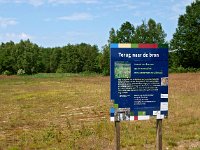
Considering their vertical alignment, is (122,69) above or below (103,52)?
below

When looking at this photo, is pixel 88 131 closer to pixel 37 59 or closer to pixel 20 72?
pixel 20 72

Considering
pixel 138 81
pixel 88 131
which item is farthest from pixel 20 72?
pixel 138 81

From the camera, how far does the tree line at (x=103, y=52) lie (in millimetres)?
67787

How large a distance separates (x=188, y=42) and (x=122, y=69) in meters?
62.4

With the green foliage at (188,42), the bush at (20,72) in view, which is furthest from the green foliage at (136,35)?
the bush at (20,72)

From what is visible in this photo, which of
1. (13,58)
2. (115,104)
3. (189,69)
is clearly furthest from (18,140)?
(13,58)

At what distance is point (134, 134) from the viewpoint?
1095 centimetres

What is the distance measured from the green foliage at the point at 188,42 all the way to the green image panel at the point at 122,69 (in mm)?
60278

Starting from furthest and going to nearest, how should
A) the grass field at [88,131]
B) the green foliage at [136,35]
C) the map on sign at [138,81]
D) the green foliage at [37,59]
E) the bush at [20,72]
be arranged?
the green foliage at [37,59], the bush at [20,72], the green foliage at [136,35], the grass field at [88,131], the map on sign at [138,81]

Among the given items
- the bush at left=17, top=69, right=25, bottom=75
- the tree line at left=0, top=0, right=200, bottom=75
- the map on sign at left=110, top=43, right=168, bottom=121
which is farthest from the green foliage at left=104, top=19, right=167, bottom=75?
the map on sign at left=110, top=43, right=168, bottom=121

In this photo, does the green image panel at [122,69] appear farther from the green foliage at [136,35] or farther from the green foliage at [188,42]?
the green foliage at [136,35]

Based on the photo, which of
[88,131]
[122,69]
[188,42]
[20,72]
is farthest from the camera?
[20,72]

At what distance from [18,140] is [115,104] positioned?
4.91 meters

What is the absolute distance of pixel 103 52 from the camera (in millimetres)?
80938
